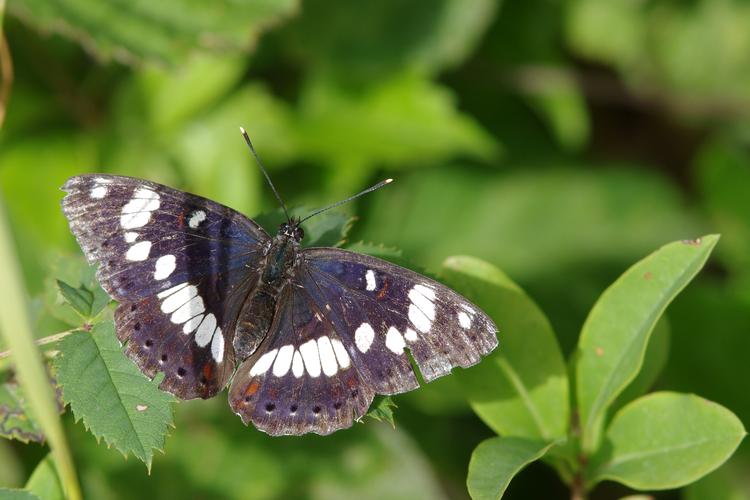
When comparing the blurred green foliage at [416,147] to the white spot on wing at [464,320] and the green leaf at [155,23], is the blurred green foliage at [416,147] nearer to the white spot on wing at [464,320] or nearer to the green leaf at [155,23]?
the green leaf at [155,23]

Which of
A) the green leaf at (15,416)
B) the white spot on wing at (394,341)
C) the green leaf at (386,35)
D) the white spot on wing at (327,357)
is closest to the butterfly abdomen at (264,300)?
the white spot on wing at (327,357)

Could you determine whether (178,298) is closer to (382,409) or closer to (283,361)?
(283,361)

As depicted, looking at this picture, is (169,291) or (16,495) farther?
(169,291)

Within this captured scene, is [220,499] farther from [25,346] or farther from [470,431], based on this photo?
[25,346]

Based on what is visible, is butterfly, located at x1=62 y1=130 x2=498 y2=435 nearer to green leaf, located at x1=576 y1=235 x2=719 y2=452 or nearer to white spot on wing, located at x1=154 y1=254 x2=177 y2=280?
white spot on wing, located at x1=154 y1=254 x2=177 y2=280

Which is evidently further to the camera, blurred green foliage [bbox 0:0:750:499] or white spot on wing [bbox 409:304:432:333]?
blurred green foliage [bbox 0:0:750:499]

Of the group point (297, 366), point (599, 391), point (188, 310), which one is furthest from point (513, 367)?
point (188, 310)

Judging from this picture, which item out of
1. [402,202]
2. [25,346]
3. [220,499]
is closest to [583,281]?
[402,202]

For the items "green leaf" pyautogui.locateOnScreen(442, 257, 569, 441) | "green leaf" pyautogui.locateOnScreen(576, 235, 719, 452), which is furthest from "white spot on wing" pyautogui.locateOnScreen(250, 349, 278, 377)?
"green leaf" pyautogui.locateOnScreen(576, 235, 719, 452)
